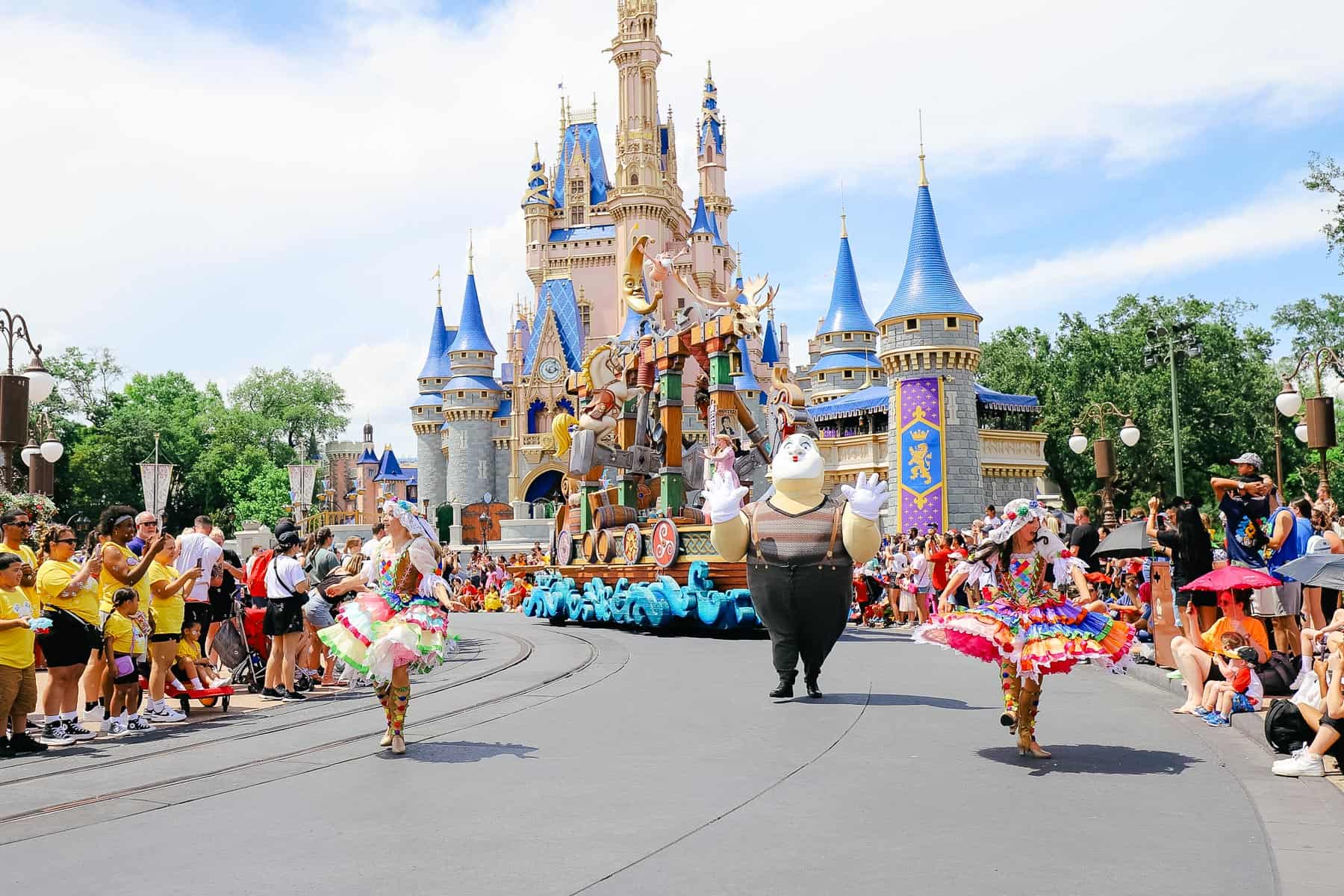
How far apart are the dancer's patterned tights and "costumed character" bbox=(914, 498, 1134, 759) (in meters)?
3.28

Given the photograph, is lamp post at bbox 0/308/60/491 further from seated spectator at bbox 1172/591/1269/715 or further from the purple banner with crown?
the purple banner with crown

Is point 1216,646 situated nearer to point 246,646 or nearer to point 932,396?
point 246,646

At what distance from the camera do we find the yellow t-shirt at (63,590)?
26.2 ft

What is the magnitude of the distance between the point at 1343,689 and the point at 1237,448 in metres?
40.7

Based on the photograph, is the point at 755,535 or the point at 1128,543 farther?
the point at 1128,543

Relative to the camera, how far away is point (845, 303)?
181 feet

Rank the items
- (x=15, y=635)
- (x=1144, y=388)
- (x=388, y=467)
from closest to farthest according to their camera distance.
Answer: (x=15, y=635), (x=1144, y=388), (x=388, y=467)

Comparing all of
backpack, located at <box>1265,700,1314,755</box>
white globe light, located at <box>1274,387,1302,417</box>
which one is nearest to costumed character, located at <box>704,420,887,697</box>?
backpack, located at <box>1265,700,1314,755</box>

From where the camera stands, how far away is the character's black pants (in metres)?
9.25

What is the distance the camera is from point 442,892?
163 inches

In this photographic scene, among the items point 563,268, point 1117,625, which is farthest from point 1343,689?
point 563,268

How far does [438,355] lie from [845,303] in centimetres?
2537

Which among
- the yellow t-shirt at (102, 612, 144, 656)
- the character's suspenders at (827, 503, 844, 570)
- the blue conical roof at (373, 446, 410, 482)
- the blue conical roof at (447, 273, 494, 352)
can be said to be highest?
the blue conical roof at (447, 273, 494, 352)

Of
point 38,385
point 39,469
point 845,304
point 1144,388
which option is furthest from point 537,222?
point 38,385
